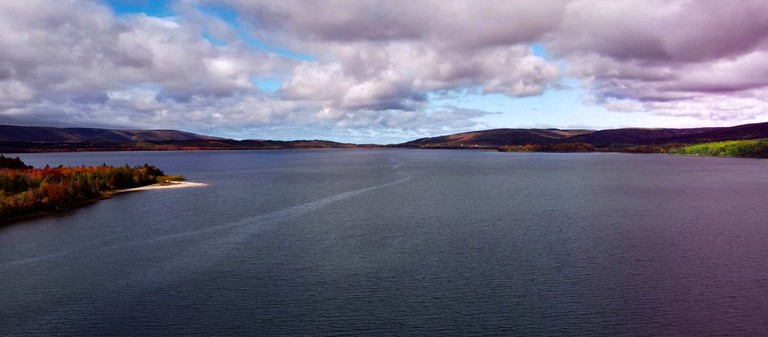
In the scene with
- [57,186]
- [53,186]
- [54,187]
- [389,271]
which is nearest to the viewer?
[389,271]

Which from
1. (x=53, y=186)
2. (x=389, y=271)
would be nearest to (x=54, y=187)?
(x=53, y=186)

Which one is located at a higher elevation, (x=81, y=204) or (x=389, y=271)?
(x=81, y=204)

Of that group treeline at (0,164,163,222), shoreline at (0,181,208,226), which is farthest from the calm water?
treeline at (0,164,163,222)

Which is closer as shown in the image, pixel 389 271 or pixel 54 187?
pixel 389 271

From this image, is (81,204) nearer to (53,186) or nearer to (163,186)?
(53,186)

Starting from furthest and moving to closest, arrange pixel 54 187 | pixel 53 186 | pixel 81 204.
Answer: pixel 81 204 → pixel 53 186 → pixel 54 187

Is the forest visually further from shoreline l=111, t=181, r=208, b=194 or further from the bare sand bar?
the bare sand bar

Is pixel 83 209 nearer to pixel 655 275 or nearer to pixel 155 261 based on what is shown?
pixel 155 261
